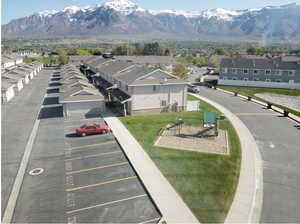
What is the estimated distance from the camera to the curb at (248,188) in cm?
1409

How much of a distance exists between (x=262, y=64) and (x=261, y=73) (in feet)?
8.94

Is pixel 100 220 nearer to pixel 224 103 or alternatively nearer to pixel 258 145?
pixel 258 145

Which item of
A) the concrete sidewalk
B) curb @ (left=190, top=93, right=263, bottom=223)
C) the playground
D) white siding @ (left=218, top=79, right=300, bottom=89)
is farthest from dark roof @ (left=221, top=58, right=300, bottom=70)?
the concrete sidewalk

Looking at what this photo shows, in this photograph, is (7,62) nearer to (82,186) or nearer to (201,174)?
(82,186)

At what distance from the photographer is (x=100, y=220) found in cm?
1367

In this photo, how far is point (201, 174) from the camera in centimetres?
1855

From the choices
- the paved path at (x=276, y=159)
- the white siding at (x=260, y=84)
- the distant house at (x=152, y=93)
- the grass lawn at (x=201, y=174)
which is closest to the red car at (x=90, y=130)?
the grass lawn at (x=201, y=174)

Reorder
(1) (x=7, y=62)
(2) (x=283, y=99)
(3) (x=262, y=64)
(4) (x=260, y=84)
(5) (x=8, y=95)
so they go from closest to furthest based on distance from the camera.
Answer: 1. (5) (x=8, y=95)
2. (2) (x=283, y=99)
3. (4) (x=260, y=84)
4. (3) (x=262, y=64)
5. (1) (x=7, y=62)

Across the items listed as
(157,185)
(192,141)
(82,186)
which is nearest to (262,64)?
(192,141)

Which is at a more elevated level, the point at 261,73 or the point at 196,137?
the point at 261,73

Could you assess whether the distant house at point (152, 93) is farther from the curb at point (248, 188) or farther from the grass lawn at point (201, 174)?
the curb at point (248, 188)

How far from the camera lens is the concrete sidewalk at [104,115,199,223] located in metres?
13.9

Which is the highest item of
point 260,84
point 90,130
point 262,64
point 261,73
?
point 262,64

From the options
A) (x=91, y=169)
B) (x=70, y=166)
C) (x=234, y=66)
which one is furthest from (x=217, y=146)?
(x=234, y=66)
